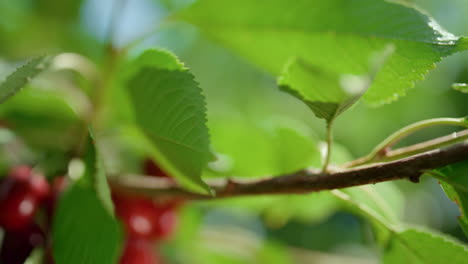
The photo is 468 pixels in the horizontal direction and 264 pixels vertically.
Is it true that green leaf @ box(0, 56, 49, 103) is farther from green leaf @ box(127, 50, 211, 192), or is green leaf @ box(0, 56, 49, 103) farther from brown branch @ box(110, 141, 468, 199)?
brown branch @ box(110, 141, 468, 199)

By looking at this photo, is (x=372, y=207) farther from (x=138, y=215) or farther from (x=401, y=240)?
(x=138, y=215)

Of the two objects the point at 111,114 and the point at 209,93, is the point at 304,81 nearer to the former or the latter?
the point at 111,114

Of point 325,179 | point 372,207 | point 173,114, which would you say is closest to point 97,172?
point 173,114

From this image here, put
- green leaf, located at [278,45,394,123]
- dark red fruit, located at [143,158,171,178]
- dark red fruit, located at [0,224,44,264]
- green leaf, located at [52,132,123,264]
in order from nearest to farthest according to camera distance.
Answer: green leaf, located at [278,45,394,123], green leaf, located at [52,132,123,264], dark red fruit, located at [0,224,44,264], dark red fruit, located at [143,158,171,178]

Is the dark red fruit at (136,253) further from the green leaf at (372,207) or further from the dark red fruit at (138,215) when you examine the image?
the green leaf at (372,207)

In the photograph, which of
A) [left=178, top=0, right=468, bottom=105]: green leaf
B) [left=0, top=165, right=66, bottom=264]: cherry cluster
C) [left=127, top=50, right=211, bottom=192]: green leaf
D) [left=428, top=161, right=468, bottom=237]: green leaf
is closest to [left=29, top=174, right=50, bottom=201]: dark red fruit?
[left=0, top=165, right=66, bottom=264]: cherry cluster

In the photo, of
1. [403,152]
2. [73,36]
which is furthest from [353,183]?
[73,36]
